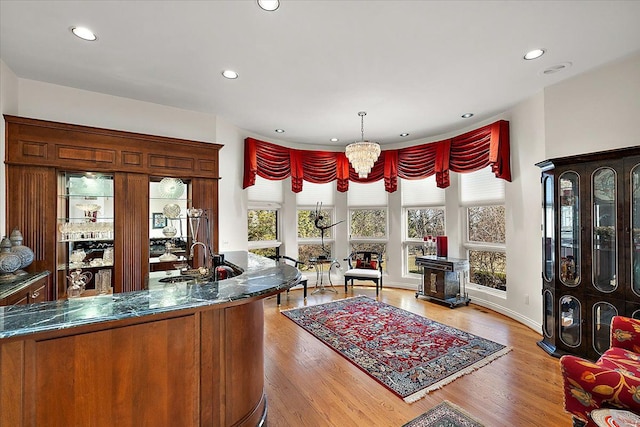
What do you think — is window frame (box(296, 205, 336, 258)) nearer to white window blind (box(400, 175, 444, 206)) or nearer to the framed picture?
white window blind (box(400, 175, 444, 206))

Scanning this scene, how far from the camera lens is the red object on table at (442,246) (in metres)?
4.98

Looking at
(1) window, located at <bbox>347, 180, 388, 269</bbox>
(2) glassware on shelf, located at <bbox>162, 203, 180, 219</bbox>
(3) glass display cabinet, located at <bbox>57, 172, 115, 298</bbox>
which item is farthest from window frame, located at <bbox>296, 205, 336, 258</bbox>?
(3) glass display cabinet, located at <bbox>57, 172, 115, 298</bbox>

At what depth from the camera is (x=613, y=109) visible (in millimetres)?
2967

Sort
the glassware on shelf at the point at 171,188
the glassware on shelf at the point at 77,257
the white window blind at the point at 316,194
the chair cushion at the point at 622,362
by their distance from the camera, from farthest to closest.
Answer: the white window blind at the point at 316,194, the glassware on shelf at the point at 171,188, the glassware on shelf at the point at 77,257, the chair cushion at the point at 622,362

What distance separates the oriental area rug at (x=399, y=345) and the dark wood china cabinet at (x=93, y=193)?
1.95 meters

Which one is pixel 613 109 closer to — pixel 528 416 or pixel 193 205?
pixel 528 416

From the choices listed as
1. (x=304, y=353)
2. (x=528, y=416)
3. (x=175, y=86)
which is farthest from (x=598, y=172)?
(x=175, y=86)

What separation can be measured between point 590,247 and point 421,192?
299 centimetres

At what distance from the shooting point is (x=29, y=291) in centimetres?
249

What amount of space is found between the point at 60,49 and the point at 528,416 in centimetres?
474

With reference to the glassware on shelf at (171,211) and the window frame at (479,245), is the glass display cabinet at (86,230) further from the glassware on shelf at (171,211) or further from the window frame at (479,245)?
the window frame at (479,245)

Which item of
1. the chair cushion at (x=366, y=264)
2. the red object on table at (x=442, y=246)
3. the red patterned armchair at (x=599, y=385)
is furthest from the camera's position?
the chair cushion at (x=366, y=264)

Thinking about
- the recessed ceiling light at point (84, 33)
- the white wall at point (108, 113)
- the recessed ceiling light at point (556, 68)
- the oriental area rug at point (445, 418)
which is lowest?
the oriental area rug at point (445, 418)

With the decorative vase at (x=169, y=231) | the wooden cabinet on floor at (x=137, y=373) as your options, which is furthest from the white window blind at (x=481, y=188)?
the decorative vase at (x=169, y=231)
